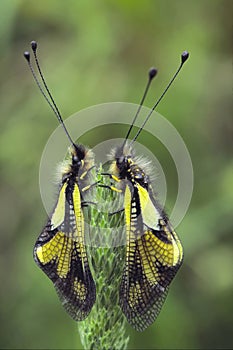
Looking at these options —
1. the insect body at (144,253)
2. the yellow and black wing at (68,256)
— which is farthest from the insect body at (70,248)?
the insect body at (144,253)

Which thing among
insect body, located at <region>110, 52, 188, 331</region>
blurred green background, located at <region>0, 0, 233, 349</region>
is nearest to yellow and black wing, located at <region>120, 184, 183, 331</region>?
insect body, located at <region>110, 52, 188, 331</region>

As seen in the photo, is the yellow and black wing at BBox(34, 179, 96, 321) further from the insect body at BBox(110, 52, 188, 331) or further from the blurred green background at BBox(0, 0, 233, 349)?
the blurred green background at BBox(0, 0, 233, 349)

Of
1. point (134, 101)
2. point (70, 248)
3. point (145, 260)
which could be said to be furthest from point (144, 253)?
point (134, 101)

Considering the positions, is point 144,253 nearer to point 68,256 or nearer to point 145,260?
point 145,260

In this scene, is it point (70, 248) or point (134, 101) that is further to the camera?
point (134, 101)

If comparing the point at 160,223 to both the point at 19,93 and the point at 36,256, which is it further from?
the point at 19,93

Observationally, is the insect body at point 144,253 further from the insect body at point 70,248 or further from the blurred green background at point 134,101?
the blurred green background at point 134,101
